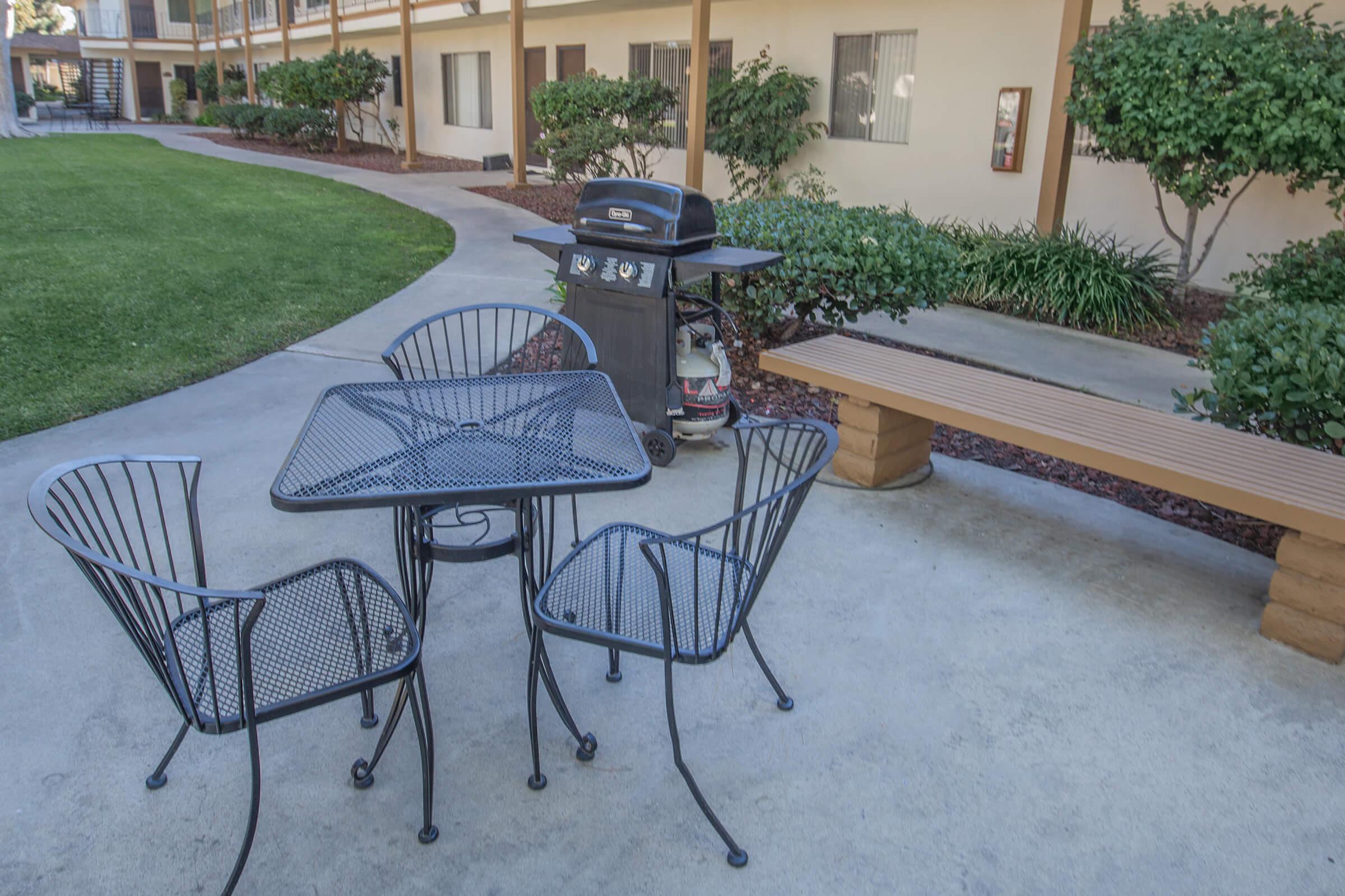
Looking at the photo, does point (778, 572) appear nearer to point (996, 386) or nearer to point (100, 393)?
point (996, 386)

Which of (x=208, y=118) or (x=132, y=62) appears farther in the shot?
(x=132, y=62)

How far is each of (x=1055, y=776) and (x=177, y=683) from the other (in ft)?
7.17

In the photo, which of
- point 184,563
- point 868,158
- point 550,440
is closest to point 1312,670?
point 550,440

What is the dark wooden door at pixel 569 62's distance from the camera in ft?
49.8

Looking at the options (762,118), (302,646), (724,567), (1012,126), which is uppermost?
(762,118)

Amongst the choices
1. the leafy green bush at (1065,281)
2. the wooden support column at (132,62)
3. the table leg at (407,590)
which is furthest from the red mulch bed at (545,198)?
the wooden support column at (132,62)

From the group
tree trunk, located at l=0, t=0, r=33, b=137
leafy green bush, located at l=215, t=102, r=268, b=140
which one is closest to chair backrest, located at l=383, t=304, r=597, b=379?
leafy green bush, located at l=215, t=102, r=268, b=140

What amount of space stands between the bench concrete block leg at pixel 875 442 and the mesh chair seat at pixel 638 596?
1658 mm

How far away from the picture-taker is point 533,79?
16.6m

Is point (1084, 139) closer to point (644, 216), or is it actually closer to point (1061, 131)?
point (1061, 131)

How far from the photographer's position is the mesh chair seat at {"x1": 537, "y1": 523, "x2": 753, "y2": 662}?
7.59 ft

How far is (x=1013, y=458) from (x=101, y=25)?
37.5m

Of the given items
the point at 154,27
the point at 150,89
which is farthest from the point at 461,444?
the point at 150,89

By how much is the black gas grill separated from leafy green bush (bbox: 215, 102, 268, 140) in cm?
1972
